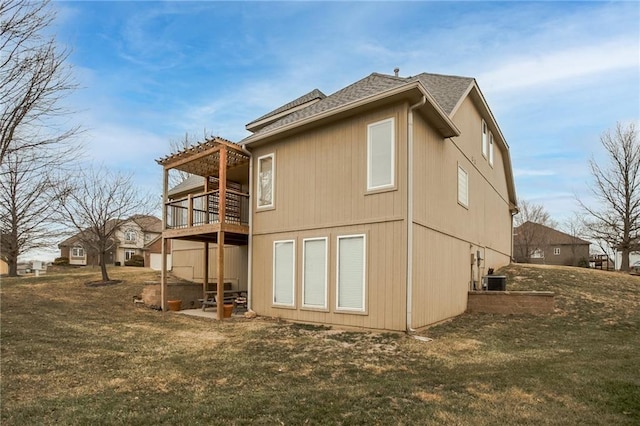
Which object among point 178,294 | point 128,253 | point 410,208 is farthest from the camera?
point 128,253

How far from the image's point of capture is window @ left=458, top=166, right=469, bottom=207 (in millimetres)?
11803

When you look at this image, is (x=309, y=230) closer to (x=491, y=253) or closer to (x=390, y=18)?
(x=390, y=18)

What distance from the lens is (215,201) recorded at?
14211 millimetres

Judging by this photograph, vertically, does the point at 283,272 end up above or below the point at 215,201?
below

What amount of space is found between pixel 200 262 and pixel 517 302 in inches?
443

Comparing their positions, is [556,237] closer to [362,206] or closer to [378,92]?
[362,206]

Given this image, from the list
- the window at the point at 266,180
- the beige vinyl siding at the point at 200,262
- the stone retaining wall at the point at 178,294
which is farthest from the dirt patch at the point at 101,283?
the window at the point at 266,180

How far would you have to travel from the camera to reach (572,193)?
92.2ft

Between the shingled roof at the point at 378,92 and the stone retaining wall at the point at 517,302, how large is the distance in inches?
201

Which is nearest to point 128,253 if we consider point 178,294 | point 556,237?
point 178,294

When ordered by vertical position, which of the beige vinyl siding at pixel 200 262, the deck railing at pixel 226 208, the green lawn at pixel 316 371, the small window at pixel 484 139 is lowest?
the green lawn at pixel 316 371

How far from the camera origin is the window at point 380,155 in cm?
877

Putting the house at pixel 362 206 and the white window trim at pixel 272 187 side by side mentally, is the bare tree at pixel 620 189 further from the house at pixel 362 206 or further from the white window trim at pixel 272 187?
the white window trim at pixel 272 187

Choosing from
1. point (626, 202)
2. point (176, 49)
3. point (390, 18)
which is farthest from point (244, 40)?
point (626, 202)
